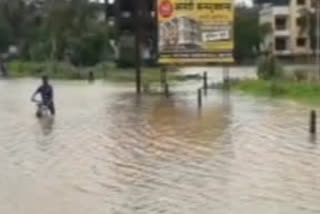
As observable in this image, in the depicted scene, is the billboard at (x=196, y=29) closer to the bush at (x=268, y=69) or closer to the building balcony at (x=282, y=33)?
the bush at (x=268, y=69)

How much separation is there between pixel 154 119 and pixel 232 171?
531 inches

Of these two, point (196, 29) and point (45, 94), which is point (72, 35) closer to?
point (196, 29)

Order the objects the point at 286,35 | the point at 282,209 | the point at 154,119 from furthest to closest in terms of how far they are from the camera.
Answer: the point at 286,35, the point at 154,119, the point at 282,209

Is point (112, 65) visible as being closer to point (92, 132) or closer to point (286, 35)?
point (286, 35)

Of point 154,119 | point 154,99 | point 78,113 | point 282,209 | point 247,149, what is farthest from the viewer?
point 154,99

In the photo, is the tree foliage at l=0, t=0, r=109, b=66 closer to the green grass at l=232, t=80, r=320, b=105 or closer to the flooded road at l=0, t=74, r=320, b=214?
the green grass at l=232, t=80, r=320, b=105

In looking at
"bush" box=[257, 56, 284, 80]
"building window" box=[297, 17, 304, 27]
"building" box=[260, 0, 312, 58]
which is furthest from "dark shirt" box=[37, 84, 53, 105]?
"building window" box=[297, 17, 304, 27]

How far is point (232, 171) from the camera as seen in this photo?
16.8m

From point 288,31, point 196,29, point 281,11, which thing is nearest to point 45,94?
point 196,29

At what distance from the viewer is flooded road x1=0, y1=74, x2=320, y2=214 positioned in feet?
43.8

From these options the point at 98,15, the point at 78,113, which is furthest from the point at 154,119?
the point at 98,15

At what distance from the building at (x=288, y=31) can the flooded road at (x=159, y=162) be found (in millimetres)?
Answer: 91980

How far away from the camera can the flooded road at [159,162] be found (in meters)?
13.3

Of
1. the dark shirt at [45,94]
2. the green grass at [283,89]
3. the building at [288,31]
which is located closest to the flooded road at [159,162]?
the dark shirt at [45,94]
